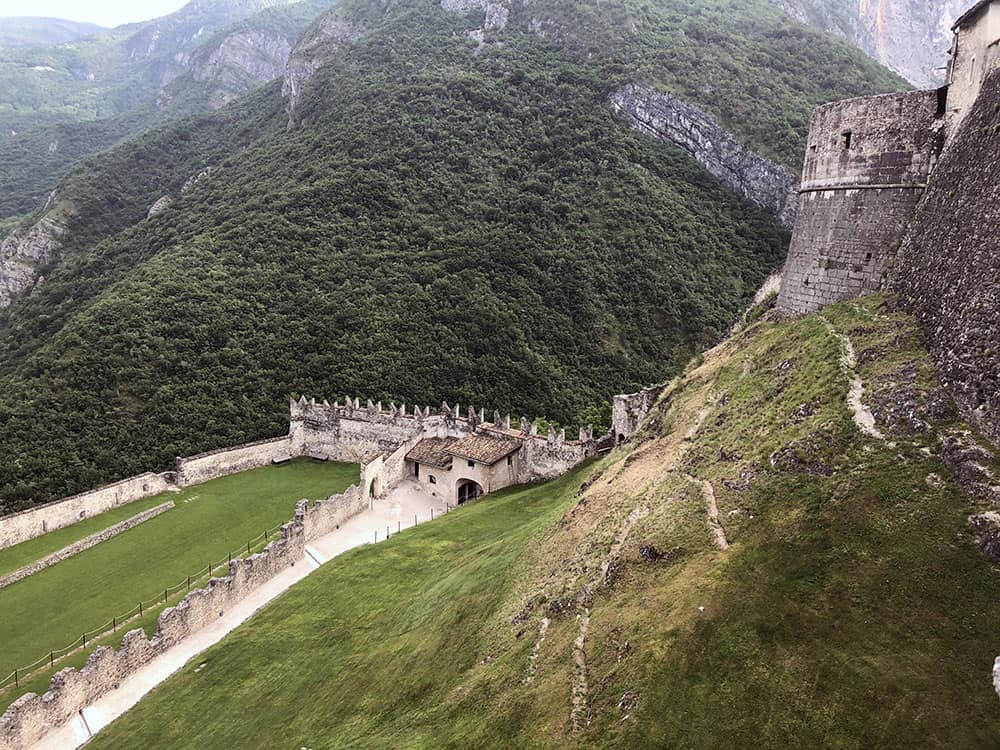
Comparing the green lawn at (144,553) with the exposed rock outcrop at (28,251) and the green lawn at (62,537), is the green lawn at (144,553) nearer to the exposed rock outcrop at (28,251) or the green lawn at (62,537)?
the green lawn at (62,537)

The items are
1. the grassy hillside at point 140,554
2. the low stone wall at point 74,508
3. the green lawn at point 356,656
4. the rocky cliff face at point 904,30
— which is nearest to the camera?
the green lawn at point 356,656

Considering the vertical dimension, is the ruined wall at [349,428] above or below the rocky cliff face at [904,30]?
below

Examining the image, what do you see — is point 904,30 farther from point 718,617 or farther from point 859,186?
point 718,617

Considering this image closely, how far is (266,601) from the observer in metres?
30.3

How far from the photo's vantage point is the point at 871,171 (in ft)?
78.7

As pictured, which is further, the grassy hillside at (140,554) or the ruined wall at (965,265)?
the grassy hillside at (140,554)

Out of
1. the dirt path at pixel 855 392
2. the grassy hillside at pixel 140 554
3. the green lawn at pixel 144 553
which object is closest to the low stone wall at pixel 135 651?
the grassy hillside at pixel 140 554

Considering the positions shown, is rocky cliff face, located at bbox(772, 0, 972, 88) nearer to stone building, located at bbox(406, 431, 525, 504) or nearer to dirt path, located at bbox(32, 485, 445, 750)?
stone building, located at bbox(406, 431, 525, 504)

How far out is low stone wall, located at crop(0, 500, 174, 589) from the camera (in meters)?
33.7

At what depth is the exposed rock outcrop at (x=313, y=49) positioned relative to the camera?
128000 mm

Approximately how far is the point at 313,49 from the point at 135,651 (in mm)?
136136

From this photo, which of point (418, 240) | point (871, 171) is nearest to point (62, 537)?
point (871, 171)

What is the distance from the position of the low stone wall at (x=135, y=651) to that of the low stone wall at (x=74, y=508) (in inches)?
620

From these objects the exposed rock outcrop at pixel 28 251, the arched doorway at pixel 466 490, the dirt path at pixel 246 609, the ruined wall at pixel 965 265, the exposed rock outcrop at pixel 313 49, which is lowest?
the dirt path at pixel 246 609
